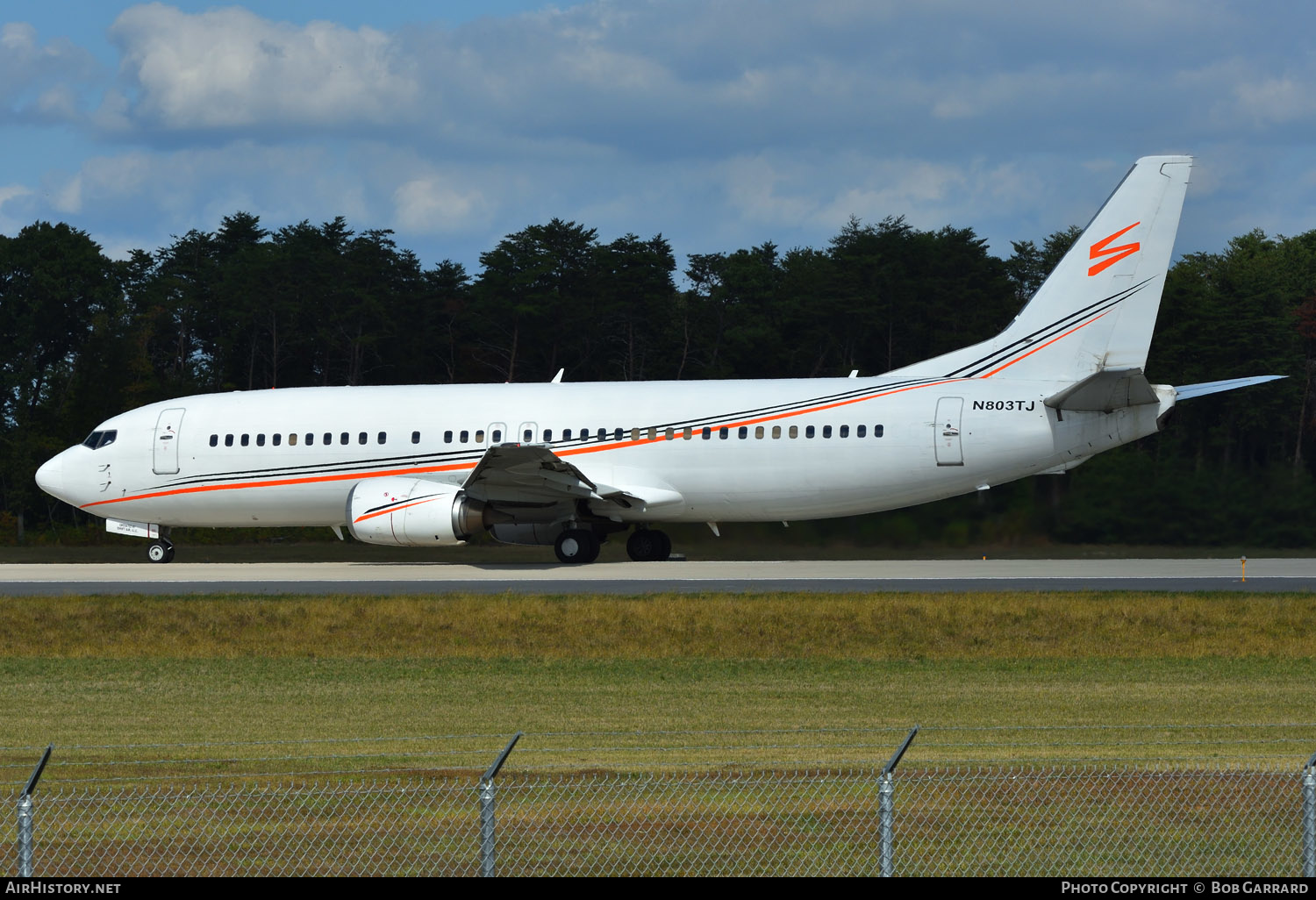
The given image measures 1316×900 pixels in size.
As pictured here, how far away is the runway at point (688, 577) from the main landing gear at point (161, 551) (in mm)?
1353

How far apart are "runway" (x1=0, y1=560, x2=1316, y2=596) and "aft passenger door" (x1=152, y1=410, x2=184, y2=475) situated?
7.29ft

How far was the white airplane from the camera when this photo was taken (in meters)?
28.1

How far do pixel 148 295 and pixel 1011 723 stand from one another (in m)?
64.6

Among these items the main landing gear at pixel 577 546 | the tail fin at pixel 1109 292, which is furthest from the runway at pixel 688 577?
the tail fin at pixel 1109 292

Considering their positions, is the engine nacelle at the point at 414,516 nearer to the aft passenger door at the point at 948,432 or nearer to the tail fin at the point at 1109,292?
the aft passenger door at the point at 948,432

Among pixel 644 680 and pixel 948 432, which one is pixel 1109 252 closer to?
pixel 948 432

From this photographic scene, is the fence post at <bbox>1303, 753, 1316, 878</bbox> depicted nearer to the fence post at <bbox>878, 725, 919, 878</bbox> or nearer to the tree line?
the fence post at <bbox>878, 725, 919, 878</bbox>

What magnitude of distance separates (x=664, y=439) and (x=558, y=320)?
98.2 feet

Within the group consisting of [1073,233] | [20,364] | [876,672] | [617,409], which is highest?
[1073,233]

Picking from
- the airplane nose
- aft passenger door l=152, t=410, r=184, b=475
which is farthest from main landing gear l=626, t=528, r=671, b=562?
the airplane nose

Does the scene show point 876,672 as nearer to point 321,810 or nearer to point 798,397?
point 321,810

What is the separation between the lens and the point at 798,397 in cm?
2980

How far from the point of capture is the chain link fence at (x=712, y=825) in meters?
8.59
